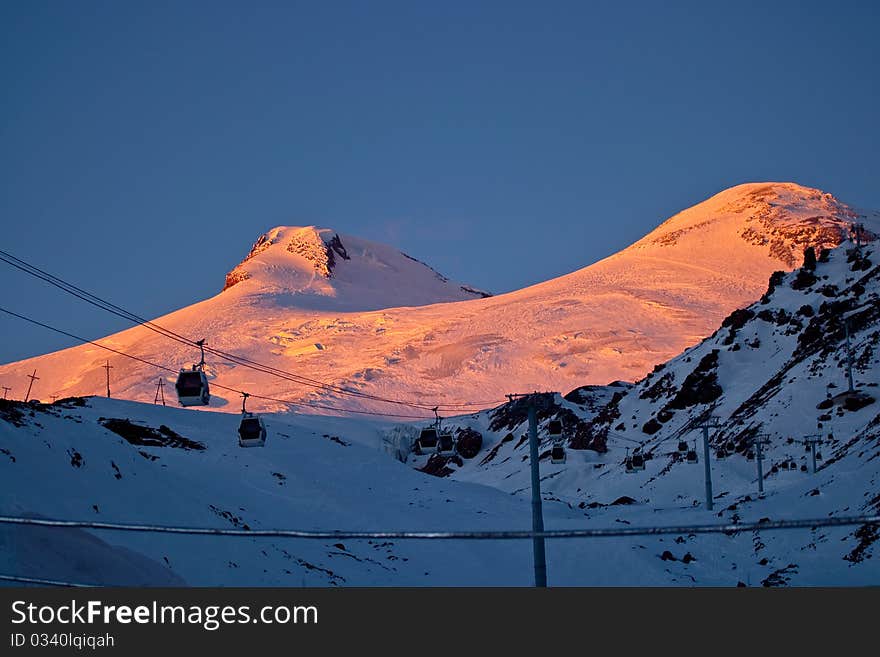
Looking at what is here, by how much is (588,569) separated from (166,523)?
17353mm

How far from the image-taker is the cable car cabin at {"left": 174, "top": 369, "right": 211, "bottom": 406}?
2947 cm

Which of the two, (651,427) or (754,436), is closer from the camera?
(754,436)

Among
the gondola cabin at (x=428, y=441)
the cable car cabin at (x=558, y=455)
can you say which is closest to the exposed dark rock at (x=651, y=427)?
the cable car cabin at (x=558, y=455)

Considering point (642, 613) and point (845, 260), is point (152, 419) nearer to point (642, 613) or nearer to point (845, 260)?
point (642, 613)

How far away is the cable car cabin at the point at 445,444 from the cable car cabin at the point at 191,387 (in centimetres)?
1548

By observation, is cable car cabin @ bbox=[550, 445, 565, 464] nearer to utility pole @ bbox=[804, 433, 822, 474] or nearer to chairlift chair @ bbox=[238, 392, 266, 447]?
utility pole @ bbox=[804, 433, 822, 474]

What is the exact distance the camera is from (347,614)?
388 inches

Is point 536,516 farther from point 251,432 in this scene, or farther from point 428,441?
point 428,441

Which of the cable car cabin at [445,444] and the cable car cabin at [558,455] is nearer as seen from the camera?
the cable car cabin at [445,444]

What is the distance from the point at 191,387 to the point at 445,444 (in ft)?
55.4

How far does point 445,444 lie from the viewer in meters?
44.4

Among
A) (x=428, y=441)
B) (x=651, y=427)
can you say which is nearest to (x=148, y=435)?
(x=428, y=441)

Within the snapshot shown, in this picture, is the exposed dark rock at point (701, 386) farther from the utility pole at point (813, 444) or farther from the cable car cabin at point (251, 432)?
the cable car cabin at point (251, 432)

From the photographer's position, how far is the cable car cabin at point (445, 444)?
43766 millimetres
